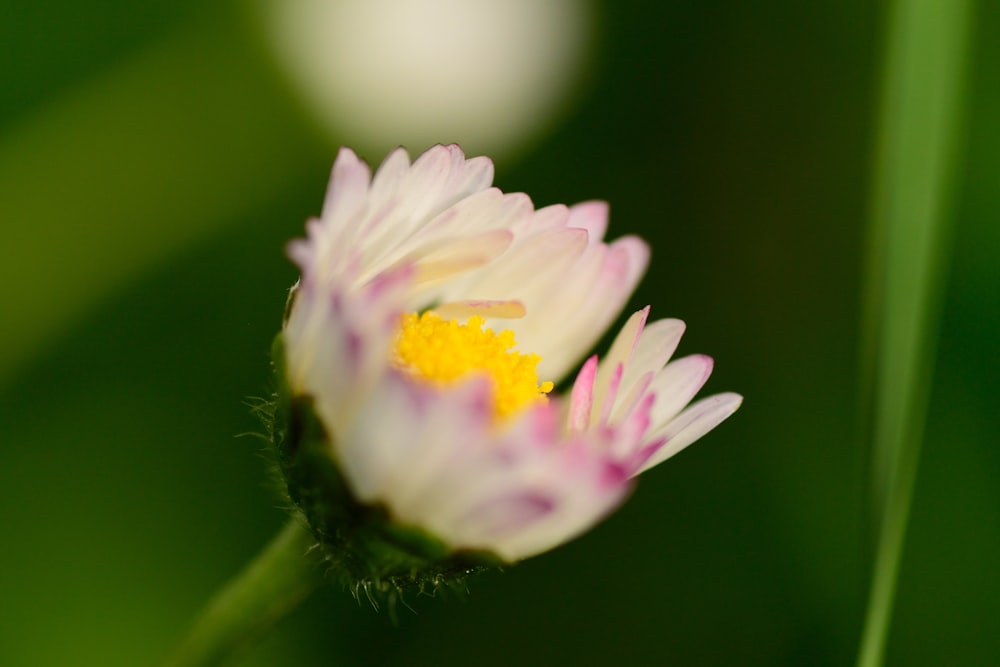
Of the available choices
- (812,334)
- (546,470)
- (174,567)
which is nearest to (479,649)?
(174,567)

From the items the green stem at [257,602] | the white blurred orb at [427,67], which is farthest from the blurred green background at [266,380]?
the green stem at [257,602]

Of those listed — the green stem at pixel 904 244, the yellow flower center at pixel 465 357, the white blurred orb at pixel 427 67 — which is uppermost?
the white blurred orb at pixel 427 67

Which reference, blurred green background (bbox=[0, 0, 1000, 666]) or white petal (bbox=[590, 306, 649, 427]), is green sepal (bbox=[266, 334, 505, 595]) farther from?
blurred green background (bbox=[0, 0, 1000, 666])

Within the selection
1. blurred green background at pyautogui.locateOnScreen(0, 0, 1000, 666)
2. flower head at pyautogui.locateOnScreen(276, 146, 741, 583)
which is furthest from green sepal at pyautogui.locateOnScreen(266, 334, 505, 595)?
blurred green background at pyautogui.locateOnScreen(0, 0, 1000, 666)

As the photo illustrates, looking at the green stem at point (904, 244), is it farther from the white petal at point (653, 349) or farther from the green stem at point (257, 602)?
the green stem at point (257, 602)

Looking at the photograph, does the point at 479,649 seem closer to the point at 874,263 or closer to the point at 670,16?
the point at 874,263

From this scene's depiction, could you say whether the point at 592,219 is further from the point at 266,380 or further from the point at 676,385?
the point at 266,380
